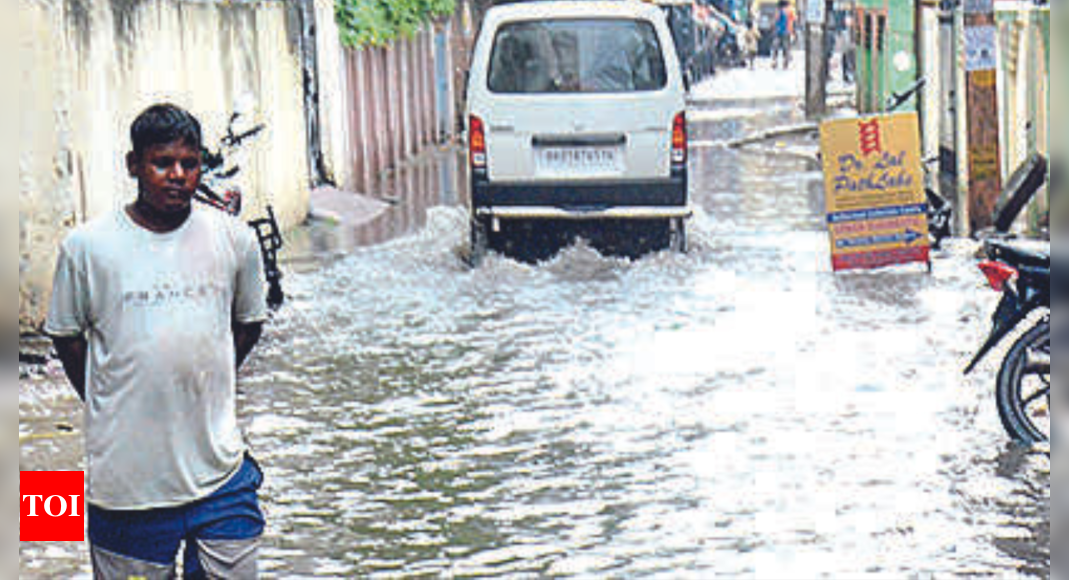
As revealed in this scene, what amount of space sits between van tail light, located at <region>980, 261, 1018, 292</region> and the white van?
20.7ft

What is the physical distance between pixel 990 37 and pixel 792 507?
853cm

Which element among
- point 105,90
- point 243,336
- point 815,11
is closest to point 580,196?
point 105,90

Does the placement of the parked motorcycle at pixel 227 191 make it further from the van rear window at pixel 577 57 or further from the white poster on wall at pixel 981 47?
the white poster on wall at pixel 981 47

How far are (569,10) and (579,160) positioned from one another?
118 centimetres

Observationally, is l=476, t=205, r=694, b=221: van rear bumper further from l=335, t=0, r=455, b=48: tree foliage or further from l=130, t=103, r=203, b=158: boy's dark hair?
l=130, t=103, r=203, b=158: boy's dark hair

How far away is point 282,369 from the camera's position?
11914 millimetres

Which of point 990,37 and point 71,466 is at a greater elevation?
point 990,37

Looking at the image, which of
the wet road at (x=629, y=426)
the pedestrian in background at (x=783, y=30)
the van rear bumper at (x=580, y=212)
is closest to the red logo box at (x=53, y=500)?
the wet road at (x=629, y=426)

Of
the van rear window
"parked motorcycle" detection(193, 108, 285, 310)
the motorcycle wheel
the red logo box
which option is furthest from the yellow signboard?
the red logo box

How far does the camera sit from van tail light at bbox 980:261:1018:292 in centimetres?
924

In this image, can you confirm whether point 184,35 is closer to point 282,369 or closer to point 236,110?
point 236,110

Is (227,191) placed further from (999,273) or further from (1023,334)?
(1023,334)

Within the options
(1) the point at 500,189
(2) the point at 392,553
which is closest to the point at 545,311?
(1) the point at 500,189

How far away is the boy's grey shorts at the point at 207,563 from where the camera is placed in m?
5.19
